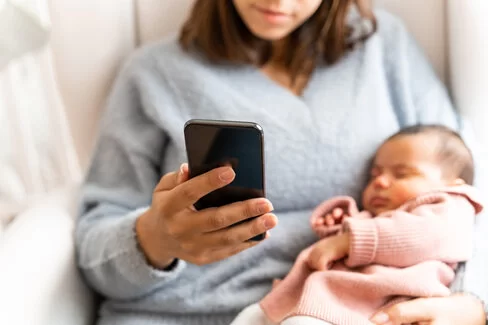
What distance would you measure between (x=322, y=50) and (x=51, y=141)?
18.3 inches

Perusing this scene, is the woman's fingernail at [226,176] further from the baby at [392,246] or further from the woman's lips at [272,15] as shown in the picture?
the woman's lips at [272,15]

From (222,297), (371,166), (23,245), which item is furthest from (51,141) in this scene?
(371,166)

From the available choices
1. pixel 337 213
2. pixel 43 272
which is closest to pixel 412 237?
pixel 337 213

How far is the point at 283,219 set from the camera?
922mm

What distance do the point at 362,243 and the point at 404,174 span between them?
0.15m

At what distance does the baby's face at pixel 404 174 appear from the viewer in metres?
0.85

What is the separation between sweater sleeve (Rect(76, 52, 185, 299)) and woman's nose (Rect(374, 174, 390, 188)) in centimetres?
32

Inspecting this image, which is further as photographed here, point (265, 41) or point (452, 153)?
point (265, 41)

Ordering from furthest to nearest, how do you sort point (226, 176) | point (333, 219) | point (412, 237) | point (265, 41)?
point (265, 41) → point (333, 219) → point (412, 237) → point (226, 176)

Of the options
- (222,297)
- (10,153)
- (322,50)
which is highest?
(322,50)

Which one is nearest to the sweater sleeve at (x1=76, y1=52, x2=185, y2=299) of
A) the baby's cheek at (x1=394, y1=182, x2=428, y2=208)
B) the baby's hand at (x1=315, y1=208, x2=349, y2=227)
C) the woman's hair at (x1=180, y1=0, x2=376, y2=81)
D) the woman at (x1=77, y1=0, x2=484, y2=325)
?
the woman at (x1=77, y1=0, x2=484, y2=325)

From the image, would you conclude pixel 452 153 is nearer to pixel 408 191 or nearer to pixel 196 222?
pixel 408 191

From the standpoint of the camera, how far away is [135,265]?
0.81 meters

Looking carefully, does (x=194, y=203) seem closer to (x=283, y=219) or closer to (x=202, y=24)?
(x=283, y=219)
